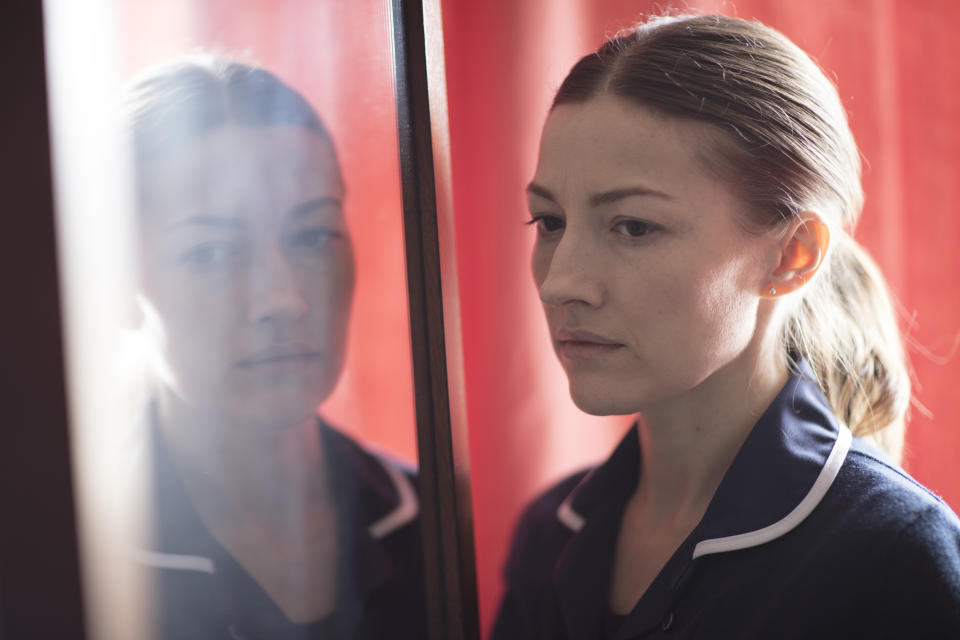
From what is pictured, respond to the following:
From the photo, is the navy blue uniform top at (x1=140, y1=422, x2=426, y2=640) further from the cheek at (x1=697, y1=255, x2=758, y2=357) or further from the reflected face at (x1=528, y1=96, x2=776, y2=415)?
the cheek at (x1=697, y1=255, x2=758, y2=357)

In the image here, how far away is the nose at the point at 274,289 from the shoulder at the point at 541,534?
1.32 ft

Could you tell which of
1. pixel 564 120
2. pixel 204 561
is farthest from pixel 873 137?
pixel 204 561

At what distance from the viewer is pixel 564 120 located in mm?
697

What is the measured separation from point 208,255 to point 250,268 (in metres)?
0.04

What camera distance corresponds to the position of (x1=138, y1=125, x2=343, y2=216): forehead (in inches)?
22.8

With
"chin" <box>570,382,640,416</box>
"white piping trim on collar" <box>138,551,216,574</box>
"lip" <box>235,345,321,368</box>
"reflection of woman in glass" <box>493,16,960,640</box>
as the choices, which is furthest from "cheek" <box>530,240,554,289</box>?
"white piping trim on collar" <box>138,551,216,574</box>

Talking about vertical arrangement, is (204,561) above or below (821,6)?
below

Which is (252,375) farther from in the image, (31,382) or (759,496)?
(759,496)

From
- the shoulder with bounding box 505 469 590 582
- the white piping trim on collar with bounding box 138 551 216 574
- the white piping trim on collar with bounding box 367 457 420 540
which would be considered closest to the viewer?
the white piping trim on collar with bounding box 138 551 216 574

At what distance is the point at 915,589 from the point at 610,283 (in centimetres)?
32

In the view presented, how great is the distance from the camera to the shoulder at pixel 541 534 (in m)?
0.90

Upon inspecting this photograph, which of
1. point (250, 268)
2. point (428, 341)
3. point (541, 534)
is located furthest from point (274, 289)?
point (541, 534)

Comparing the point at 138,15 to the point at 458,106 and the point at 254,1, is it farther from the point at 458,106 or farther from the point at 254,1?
the point at 458,106

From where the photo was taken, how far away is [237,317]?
641 millimetres
